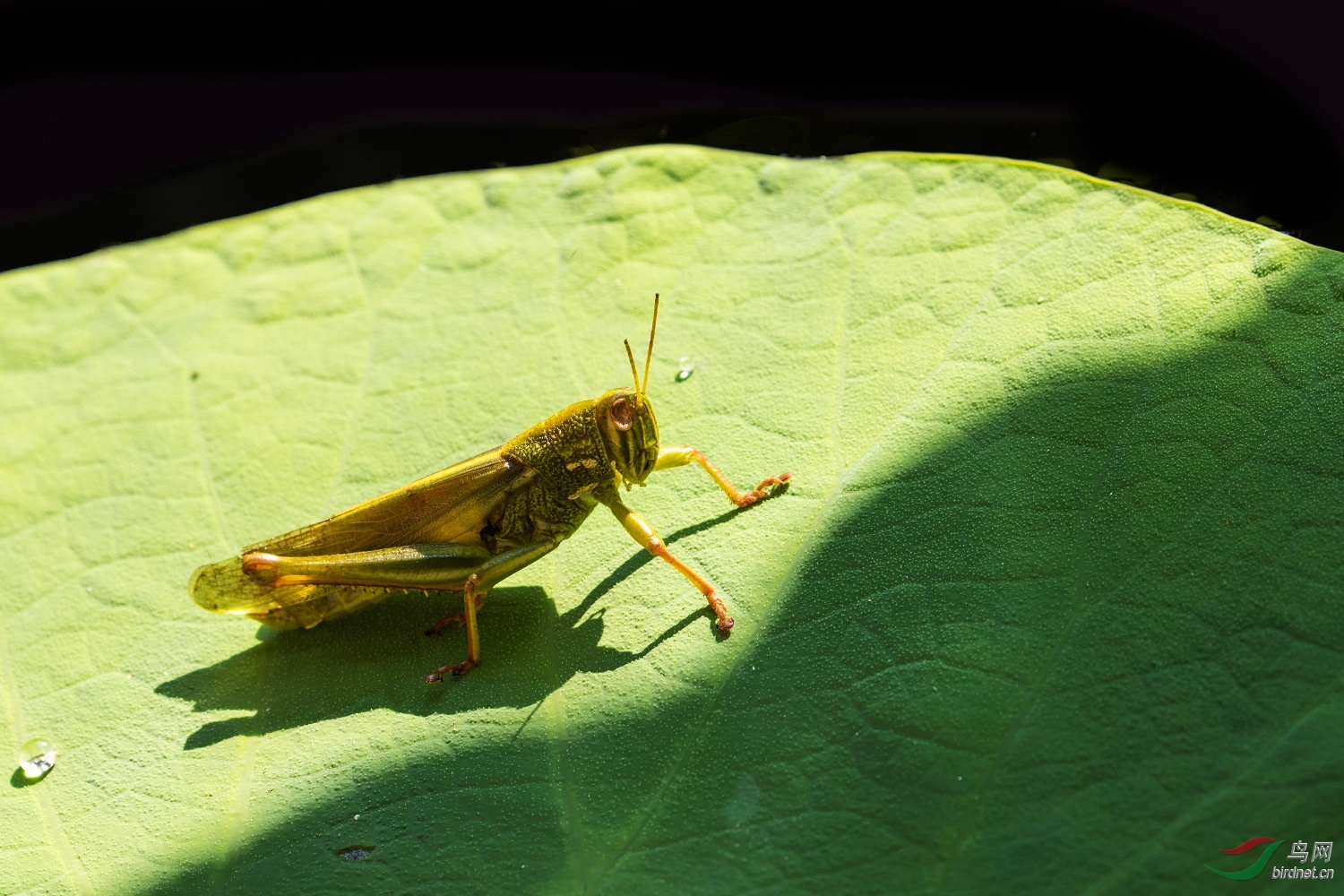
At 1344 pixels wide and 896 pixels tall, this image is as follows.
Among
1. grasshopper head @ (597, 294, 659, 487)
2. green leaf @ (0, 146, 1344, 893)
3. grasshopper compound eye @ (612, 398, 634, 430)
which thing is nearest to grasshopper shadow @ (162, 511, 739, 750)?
green leaf @ (0, 146, 1344, 893)

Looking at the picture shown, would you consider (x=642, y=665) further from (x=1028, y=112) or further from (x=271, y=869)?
(x=1028, y=112)

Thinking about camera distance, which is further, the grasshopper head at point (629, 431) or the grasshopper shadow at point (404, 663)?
the grasshopper head at point (629, 431)

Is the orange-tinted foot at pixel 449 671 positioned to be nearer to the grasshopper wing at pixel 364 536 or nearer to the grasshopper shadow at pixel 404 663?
the grasshopper shadow at pixel 404 663

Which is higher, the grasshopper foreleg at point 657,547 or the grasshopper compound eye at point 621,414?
the grasshopper compound eye at point 621,414

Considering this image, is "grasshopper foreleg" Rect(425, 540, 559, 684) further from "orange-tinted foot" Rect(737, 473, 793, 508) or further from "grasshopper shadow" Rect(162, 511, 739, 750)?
"orange-tinted foot" Rect(737, 473, 793, 508)

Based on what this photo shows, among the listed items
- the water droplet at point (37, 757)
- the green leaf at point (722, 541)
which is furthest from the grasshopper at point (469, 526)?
the water droplet at point (37, 757)
